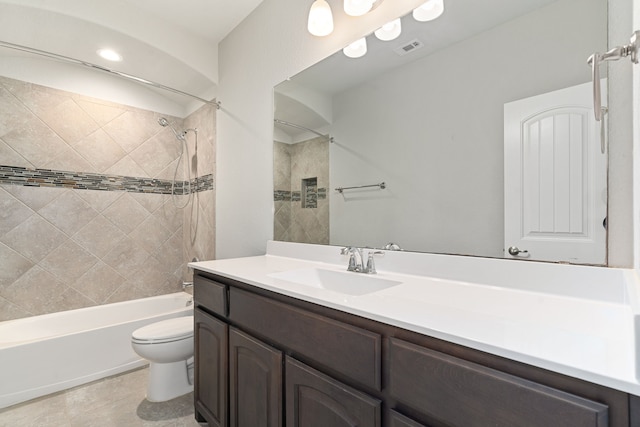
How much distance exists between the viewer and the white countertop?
50 centimetres

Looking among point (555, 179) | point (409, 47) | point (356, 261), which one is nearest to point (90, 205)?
point (356, 261)

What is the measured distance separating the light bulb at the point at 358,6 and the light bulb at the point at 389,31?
0.11 m

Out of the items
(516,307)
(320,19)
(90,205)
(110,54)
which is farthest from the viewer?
(90,205)

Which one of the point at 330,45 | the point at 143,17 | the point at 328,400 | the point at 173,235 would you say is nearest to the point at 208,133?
the point at 143,17

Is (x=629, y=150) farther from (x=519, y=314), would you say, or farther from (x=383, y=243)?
(x=383, y=243)

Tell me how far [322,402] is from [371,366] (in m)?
0.25

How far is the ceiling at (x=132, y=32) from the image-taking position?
188cm

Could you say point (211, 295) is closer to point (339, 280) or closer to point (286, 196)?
point (339, 280)

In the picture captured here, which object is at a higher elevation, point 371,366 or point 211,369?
point 371,366

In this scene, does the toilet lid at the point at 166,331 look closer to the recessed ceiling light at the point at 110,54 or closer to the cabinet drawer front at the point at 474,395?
the cabinet drawer front at the point at 474,395

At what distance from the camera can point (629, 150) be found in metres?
0.84

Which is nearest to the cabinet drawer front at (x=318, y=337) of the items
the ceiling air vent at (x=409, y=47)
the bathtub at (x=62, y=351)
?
the ceiling air vent at (x=409, y=47)

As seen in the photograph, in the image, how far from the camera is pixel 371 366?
74 cm

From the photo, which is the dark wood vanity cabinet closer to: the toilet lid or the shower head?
the toilet lid
